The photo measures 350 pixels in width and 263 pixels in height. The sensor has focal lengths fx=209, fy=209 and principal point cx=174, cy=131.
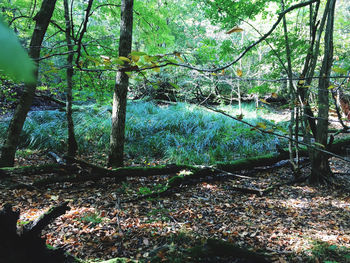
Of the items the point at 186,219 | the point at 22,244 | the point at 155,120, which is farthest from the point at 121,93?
the point at 155,120

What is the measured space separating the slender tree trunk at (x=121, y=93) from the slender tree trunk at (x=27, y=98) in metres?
1.09

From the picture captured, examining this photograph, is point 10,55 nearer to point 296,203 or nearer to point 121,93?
point 121,93

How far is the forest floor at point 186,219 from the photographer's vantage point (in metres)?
2.16

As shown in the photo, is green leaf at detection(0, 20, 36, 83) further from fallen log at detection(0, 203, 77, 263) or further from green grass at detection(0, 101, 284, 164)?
green grass at detection(0, 101, 284, 164)

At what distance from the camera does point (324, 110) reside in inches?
147

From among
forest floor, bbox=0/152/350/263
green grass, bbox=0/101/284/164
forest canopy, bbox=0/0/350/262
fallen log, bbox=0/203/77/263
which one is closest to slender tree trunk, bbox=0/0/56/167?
forest canopy, bbox=0/0/350/262

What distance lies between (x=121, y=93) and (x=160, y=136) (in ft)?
9.05

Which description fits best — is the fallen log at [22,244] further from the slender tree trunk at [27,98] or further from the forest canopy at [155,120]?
the slender tree trunk at [27,98]

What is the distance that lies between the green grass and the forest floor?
1.54 m

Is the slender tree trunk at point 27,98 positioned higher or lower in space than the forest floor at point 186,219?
higher

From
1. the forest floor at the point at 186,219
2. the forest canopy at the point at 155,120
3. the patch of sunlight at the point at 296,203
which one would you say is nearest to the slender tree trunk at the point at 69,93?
the forest canopy at the point at 155,120

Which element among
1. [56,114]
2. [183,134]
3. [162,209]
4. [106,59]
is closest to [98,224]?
[162,209]

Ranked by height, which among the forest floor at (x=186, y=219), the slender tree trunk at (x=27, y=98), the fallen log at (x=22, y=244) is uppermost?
the slender tree trunk at (x=27, y=98)

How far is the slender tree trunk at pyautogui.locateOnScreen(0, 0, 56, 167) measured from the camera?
317 centimetres
